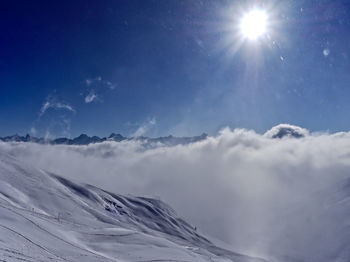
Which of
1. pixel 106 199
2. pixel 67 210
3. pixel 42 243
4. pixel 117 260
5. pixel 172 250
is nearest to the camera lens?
pixel 42 243

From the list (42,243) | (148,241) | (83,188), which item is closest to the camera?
(42,243)

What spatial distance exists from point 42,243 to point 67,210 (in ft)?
198

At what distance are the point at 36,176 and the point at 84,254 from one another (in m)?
91.0

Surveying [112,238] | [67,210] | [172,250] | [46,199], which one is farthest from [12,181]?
[172,250]

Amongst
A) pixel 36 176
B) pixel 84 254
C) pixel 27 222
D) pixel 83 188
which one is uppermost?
pixel 83 188

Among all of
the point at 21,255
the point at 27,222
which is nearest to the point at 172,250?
the point at 27,222

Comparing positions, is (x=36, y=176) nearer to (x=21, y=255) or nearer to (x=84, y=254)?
(x=84, y=254)

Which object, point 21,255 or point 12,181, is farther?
point 12,181

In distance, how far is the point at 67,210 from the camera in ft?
301

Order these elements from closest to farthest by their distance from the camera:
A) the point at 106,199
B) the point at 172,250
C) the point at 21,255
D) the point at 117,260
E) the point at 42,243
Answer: the point at 21,255, the point at 42,243, the point at 117,260, the point at 172,250, the point at 106,199

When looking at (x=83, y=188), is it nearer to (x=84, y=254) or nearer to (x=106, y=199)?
(x=106, y=199)

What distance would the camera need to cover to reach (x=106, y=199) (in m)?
172

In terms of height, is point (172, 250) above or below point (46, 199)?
below

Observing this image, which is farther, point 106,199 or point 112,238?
point 106,199
